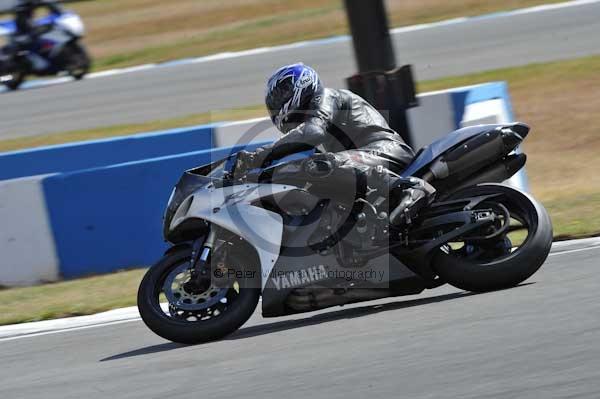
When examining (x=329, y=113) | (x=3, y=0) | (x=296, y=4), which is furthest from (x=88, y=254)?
(x=3, y=0)

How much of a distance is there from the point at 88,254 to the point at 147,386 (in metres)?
4.41

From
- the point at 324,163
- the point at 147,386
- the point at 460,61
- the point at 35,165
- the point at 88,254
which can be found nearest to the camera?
the point at 147,386

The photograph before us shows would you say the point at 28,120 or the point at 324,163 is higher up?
the point at 324,163

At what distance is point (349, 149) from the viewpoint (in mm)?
6324

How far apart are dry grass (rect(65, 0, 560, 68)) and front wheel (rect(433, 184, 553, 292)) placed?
15.9m

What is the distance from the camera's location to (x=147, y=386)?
16.7ft

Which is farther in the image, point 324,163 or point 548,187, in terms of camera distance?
point 548,187

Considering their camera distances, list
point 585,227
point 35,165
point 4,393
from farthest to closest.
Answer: point 35,165, point 585,227, point 4,393

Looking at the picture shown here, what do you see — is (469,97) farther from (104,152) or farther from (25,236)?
(25,236)

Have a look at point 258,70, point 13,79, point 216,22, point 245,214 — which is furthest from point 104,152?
point 216,22

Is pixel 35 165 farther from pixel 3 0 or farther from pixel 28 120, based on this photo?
pixel 3 0

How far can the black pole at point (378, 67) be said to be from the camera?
9.33 meters

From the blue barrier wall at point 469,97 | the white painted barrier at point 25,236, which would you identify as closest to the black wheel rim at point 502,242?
the blue barrier wall at point 469,97

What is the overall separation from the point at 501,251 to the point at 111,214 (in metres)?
4.33
